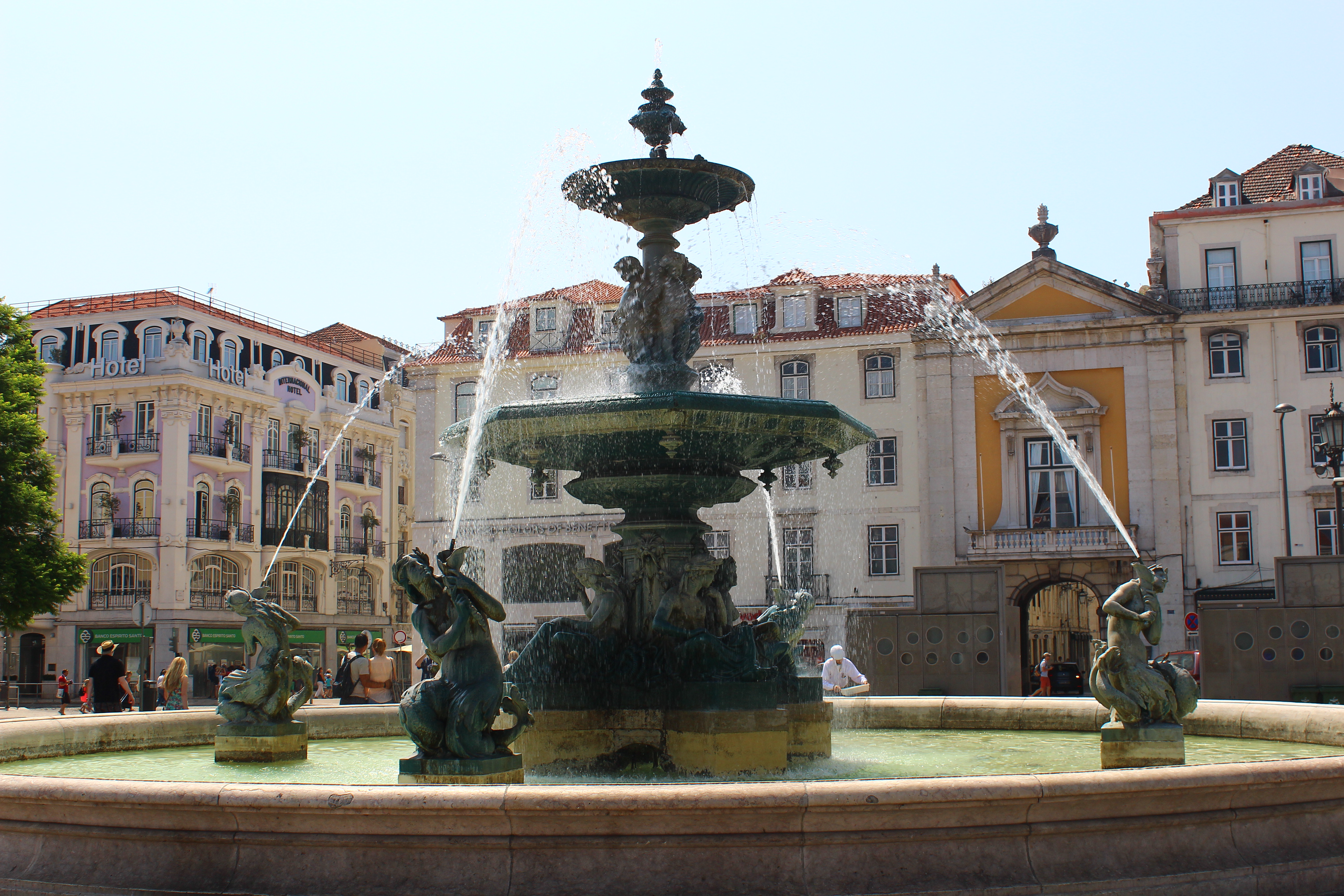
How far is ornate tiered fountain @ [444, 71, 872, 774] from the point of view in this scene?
321 inches

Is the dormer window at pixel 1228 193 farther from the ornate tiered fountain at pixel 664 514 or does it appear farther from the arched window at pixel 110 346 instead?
the arched window at pixel 110 346

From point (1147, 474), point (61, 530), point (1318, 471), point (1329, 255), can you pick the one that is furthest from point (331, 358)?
point (1318, 471)

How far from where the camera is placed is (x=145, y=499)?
48.8 m

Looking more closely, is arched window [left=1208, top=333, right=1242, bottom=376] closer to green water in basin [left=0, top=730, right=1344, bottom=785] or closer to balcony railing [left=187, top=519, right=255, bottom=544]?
green water in basin [left=0, top=730, right=1344, bottom=785]

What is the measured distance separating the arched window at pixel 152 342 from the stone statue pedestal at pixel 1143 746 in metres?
46.9

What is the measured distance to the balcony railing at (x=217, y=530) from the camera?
4884 cm

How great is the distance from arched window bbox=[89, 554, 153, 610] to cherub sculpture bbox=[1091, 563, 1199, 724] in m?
44.1

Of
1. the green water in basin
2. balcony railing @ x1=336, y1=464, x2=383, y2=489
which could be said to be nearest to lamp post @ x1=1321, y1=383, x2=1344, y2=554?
the green water in basin

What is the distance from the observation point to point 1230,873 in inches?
197

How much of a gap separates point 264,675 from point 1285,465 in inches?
1008

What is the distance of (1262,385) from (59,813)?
36.5 meters

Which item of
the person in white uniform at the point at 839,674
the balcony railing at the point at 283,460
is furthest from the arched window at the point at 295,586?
the person in white uniform at the point at 839,674

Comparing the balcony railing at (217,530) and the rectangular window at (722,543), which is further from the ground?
the balcony railing at (217,530)

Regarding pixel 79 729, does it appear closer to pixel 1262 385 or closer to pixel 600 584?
pixel 600 584
